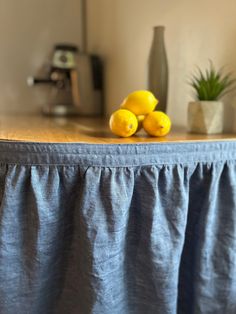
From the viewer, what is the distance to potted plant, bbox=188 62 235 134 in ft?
3.03

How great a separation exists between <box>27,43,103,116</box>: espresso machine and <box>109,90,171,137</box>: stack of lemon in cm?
93

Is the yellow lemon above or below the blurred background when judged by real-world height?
below

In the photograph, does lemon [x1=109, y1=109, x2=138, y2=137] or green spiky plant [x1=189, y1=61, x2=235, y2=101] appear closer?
lemon [x1=109, y1=109, x2=138, y2=137]

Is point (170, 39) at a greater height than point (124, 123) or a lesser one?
greater

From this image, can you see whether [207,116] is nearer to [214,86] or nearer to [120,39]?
[214,86]

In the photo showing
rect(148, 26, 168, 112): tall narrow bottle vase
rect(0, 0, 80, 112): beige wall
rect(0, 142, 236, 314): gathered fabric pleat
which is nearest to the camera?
rect(0, 142, 236, 314): gathered fabric pleat

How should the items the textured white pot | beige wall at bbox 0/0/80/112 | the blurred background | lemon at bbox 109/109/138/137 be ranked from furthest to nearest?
beige wall at bbox 0/0/80/112 < the blurred background < the textured white pot < lemon at bbox 109/109/138/137

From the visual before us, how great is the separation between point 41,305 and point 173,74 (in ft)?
2.78

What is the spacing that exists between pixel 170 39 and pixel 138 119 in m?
0.50

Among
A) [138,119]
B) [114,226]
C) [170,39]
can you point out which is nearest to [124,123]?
[138,119]

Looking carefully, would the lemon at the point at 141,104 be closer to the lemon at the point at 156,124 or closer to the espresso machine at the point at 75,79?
the lemon at the point at 156,124

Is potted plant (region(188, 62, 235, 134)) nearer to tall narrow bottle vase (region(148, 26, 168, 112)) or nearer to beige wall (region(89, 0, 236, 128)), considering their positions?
beige wall (region(89, 0, 236, 128))

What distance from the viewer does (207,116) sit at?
0.92 meters

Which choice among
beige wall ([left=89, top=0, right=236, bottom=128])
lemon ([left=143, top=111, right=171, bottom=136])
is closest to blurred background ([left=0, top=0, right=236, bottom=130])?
beige wall ([left=89, top=0, right=236, bottom=128])
